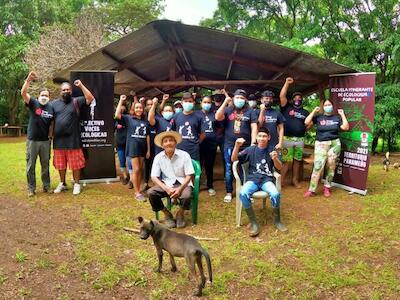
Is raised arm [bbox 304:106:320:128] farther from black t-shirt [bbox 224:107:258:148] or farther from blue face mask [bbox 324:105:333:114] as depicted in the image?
black t-shirt [bbox 224:107:258:148]

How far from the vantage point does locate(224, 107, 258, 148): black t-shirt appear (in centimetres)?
631

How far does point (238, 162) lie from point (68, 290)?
9.51 feet

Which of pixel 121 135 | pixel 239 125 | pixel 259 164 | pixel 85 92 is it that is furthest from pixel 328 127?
pixel 85 92

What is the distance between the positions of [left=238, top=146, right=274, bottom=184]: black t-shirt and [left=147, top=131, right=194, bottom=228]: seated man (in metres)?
0.83

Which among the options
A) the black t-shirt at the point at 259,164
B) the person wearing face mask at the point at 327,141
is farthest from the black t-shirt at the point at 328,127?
the black t-shirt at the point at 259,164

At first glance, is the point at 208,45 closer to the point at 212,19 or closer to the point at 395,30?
the point at 395,30

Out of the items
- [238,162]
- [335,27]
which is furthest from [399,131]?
[238,162]

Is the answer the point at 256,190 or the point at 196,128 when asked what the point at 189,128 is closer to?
the point at 196,128

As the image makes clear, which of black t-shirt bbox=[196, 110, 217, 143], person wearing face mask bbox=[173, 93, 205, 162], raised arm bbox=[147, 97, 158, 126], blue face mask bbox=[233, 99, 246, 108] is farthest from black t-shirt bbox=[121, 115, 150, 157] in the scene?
blue face mask bbox=[233, 99, 246, 108]

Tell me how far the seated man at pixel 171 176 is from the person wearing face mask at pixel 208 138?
1363 mm

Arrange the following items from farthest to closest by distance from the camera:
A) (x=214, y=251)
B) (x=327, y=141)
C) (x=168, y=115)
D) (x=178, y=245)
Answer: (x=168, y=115) < (x=327, y=141) < (x=214, y=251) < (x=178, y=245)

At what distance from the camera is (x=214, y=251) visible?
14.6 ft

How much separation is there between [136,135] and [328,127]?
3405 mm

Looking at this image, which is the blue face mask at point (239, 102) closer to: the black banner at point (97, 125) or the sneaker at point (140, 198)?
the sneaker at point (140, 198)
